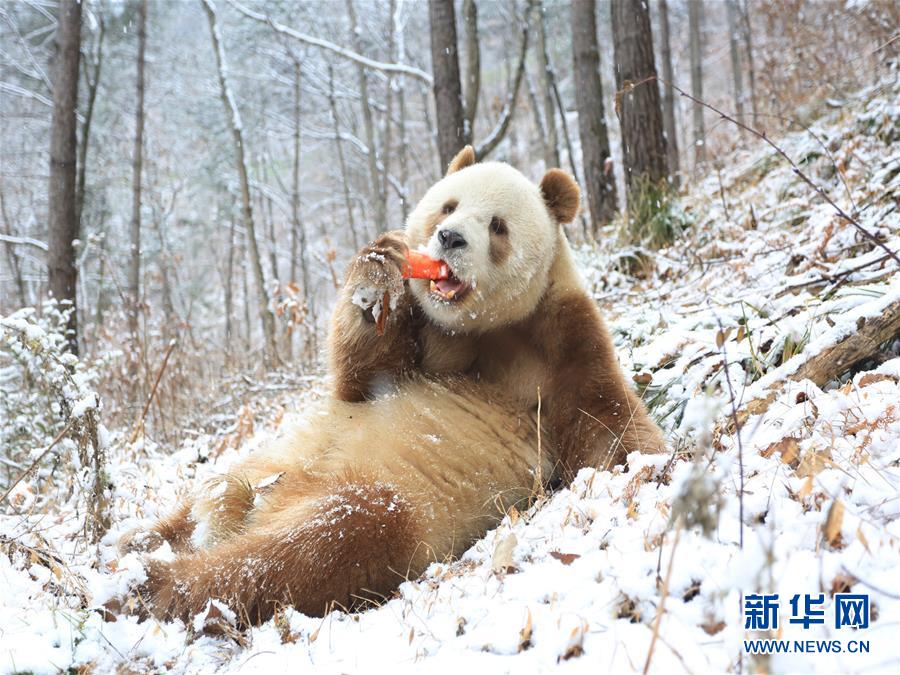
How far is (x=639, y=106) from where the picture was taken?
709 centimetres

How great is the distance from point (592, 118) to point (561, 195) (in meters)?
6.09

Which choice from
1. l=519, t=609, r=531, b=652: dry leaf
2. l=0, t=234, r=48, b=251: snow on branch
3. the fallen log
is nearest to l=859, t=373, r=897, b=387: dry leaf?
the fallen log

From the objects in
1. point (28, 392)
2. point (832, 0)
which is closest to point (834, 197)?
point (28, 392)

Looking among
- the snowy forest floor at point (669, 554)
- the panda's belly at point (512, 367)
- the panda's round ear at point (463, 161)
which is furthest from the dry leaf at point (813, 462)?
the panda's round ear at point (463, 161)

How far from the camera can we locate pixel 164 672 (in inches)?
80.9

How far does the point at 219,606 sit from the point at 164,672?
0.86ft

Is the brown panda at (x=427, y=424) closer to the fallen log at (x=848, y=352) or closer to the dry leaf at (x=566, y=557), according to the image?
the dry leaf at (x=566, y=557)

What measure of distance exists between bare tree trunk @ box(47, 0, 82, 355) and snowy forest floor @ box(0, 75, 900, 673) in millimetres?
4074

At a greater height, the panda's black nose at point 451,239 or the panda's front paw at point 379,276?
the panda's black nose at point 451,239

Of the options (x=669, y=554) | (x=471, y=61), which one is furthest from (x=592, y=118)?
(x=669, y=554)

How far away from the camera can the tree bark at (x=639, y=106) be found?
7.11 meters

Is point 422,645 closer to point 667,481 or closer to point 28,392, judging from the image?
point 667,481

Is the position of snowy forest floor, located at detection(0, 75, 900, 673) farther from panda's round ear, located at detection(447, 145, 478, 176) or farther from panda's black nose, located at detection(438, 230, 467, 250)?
panda's round ear, located at detection(447, 145, 478, 176)

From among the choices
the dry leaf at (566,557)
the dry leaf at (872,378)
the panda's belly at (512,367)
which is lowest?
the dry leaf at (566,557)
